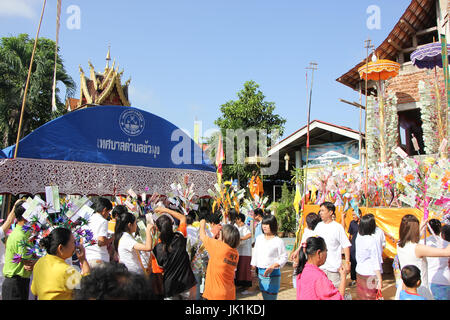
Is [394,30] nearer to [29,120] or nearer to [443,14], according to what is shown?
[443,14]

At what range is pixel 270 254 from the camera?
4.09 metres

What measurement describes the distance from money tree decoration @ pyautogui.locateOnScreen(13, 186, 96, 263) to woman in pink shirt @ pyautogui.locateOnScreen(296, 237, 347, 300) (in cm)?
196

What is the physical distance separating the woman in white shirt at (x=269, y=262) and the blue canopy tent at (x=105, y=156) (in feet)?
15.6

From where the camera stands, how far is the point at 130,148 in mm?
8422

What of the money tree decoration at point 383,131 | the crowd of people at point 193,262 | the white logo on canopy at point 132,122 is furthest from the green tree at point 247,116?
the crowd of people at point 193,262

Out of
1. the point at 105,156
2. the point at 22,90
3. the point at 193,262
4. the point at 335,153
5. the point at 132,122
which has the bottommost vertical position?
the point at 193,262

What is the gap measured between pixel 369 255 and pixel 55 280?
338 cm

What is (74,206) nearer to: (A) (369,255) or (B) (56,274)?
(B) (56,274)

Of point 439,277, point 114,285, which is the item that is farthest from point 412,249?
point 114,285

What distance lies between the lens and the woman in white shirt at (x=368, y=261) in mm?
4125

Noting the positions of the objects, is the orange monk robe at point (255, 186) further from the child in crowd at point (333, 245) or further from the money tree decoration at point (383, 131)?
the child in crowd at point (333, 245)

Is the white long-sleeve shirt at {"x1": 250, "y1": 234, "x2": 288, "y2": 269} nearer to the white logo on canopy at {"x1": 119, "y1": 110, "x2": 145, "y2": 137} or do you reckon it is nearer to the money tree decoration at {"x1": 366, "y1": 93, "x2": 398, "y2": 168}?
the white logo on canopy at {"x1": 119, "y1": 110, "x2": 145, "y2": 137}

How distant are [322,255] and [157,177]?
6.63 metres

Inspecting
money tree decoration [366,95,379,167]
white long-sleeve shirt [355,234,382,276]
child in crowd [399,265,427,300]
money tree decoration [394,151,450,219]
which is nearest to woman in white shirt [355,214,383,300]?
white long-sleeve shirt [355,234,382,276]
